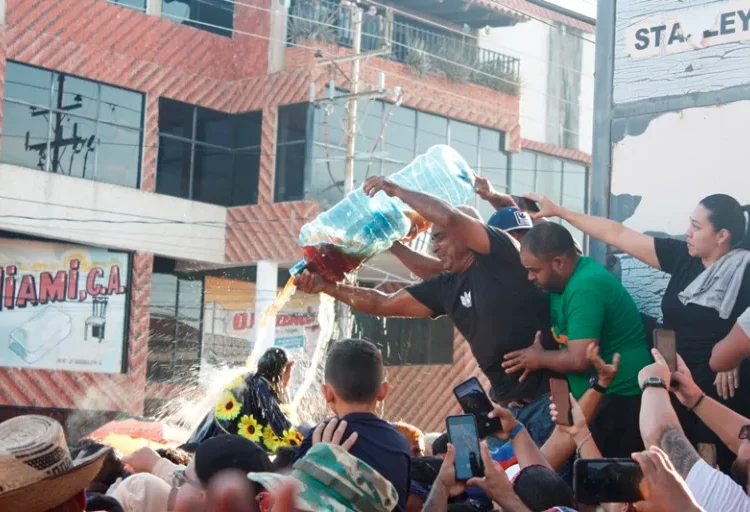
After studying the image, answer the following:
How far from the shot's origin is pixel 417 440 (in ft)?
22.2

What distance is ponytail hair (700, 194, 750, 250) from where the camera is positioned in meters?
5.38

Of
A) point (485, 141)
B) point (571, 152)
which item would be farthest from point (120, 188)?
point (571, 152)

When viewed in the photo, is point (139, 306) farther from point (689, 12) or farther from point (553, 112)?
point (689, 12)

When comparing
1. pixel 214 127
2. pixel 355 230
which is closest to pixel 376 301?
pixel 355 230

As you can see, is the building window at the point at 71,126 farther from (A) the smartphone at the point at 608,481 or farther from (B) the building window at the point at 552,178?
(A) the smartphone at the point at 608,481

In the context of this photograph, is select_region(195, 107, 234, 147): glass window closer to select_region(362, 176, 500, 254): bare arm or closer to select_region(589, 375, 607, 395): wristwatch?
select_region(362, 176, 500, 254): bare arm

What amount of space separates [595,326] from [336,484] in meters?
2.49

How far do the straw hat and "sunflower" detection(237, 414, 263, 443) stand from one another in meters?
3.29

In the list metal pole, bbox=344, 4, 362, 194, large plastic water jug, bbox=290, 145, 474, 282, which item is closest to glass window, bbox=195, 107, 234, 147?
metal pole, bbox=344, 4, 362, 194

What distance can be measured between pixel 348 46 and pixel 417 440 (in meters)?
22.7

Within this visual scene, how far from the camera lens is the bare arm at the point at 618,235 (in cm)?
564

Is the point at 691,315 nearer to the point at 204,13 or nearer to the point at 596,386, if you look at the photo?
the point at 596,386

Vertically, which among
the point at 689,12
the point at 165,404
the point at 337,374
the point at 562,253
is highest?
the point at 689,12

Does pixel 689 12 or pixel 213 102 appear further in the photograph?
pixel 213 102
